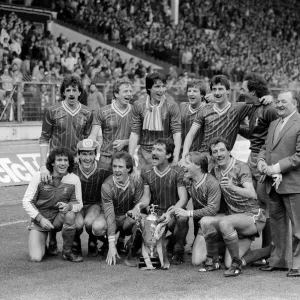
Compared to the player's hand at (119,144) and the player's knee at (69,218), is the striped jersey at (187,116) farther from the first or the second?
the player's knee at (69,218)

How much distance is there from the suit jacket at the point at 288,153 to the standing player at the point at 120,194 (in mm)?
1485

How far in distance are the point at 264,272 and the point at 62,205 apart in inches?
85.1

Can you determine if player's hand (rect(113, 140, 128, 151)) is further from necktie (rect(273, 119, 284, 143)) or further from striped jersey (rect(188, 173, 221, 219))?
necktie (rect(273, 119, 284, 143))

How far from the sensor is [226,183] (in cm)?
700

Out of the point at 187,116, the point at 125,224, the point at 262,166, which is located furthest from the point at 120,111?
the point at 262,166

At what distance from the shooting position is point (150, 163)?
7.99 metres

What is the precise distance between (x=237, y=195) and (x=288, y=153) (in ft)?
2.25

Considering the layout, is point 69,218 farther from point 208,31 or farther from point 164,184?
point 208,31

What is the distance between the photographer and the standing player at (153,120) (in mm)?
7996

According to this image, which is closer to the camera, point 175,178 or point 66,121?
point 175,178

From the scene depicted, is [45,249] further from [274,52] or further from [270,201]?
[274,52]

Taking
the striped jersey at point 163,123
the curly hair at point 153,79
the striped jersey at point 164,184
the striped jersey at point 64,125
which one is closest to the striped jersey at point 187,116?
the striped jersey at point 163,123

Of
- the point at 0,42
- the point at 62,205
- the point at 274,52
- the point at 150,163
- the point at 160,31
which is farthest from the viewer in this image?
the point at 274,52

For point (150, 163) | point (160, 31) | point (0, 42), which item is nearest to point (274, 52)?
point (160, 31)
